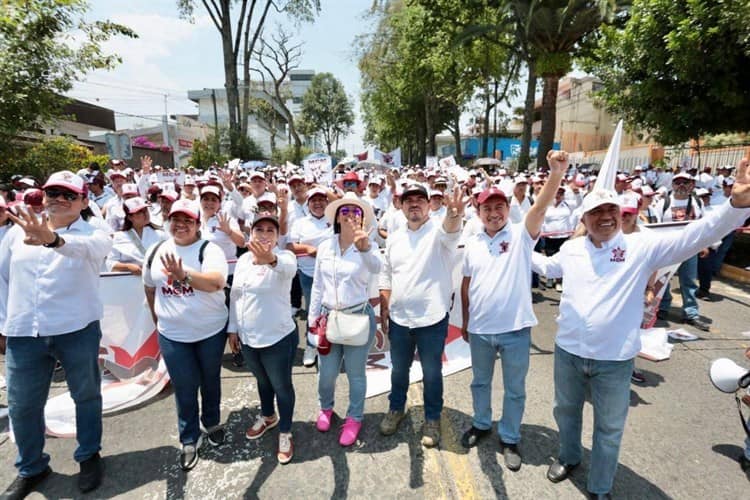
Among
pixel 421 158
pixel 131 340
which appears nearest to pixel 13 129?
pixel 131 340

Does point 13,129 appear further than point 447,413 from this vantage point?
Yes

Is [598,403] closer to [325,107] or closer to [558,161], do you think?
[558,161]

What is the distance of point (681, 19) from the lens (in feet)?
27.1

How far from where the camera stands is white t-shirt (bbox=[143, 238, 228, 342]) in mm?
3068

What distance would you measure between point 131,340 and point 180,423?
4.90 feet

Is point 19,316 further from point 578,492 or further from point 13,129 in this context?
point 13,129

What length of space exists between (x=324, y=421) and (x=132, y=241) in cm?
289

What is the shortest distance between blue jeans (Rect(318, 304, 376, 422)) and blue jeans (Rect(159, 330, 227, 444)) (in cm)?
85

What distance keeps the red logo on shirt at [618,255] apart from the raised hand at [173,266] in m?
2.86

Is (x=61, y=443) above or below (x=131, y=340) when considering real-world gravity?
below

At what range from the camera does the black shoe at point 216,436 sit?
346 centimetres

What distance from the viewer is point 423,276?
10.6ft

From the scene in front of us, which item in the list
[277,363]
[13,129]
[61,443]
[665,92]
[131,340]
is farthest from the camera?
[13,129]

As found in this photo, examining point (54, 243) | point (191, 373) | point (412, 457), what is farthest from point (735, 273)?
point (54, 243)
